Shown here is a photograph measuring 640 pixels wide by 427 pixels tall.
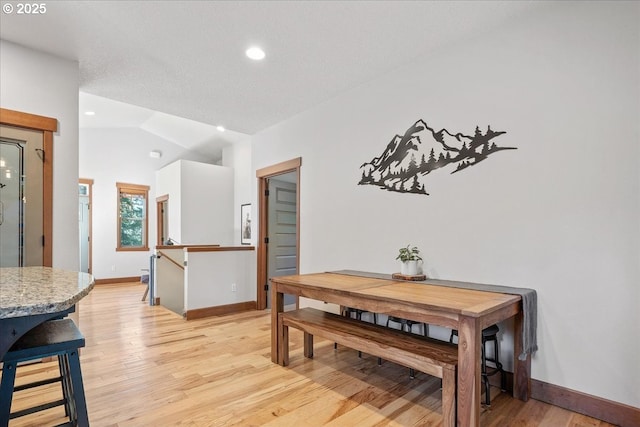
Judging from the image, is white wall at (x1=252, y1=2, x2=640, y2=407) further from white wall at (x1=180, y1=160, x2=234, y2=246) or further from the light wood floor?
white wall at (x1=180, y1=160, x2=234, y2=246)

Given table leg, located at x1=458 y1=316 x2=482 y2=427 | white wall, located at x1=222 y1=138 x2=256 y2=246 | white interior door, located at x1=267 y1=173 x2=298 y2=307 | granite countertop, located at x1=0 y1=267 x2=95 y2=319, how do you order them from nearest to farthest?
1. granite countertop, located at x1=0 y1=267 x2=95 y2=319
2. table leg, located at x1=458 y1=316 x2=482 y2=427
3. white interior door, located at x1=267 y1=173 x2=298 y2=307
4. white wall, located at x1=222 y1=138 x2=256 y2=246

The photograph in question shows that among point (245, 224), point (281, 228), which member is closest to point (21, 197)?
point (281, 228)

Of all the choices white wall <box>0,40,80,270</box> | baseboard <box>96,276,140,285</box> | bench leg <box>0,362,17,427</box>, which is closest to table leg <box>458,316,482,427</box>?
bench leg <box>0,362,17,427</box>

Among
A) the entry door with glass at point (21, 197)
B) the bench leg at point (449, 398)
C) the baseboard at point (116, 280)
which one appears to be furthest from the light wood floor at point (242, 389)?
the baseboard at point (116, 280)

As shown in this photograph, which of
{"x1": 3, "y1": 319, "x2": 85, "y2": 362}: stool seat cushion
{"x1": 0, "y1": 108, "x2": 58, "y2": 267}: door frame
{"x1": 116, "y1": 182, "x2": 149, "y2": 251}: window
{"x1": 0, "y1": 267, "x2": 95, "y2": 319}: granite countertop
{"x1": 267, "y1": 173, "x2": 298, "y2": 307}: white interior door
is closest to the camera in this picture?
{"x1": 0, "y1": 267, "x2": 95, "y2": 319}: granite countertop

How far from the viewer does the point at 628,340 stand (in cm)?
197

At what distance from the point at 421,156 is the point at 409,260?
922 mm

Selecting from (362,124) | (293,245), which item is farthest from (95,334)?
(362,124)

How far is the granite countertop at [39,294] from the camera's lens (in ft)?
3.28

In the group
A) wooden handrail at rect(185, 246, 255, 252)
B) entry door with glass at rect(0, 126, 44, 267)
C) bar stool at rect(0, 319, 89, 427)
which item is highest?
entry door with glass at rect(0, 126, 44, 267)

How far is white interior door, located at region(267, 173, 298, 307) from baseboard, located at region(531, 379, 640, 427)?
3.40m

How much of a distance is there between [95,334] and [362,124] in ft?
12.4

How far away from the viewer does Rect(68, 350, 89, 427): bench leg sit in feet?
4.94

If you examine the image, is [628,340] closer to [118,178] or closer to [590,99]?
[590,99]
